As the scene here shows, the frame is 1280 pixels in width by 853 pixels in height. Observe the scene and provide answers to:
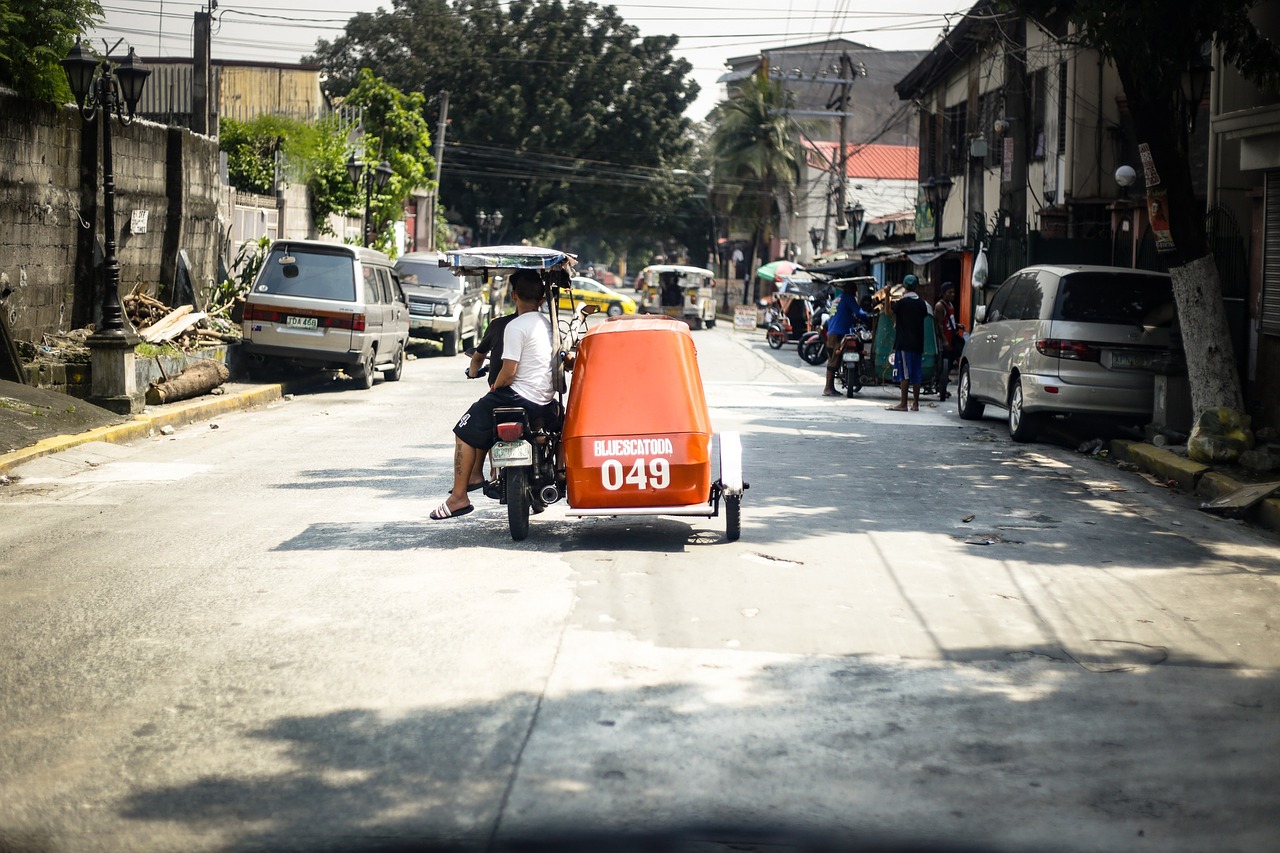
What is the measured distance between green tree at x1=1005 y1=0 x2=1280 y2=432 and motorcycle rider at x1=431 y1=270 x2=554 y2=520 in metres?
6.51

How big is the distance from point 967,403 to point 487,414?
1063 cm

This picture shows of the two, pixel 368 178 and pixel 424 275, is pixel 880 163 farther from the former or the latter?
A: pixel 424 275

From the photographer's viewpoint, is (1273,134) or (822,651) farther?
(1273,134)

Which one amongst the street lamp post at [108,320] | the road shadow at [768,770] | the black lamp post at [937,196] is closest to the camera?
the road shadow at [768,770]

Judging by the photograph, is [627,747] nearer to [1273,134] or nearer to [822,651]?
[822,651]

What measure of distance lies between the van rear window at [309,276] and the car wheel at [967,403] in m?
8.67

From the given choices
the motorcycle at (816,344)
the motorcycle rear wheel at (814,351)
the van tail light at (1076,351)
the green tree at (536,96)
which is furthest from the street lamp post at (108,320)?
the green tree at (536,96)

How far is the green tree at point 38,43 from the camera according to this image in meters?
16.1

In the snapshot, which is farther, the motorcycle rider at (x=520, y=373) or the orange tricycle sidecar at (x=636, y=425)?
the motorcycle rider at (x=520, y=373)

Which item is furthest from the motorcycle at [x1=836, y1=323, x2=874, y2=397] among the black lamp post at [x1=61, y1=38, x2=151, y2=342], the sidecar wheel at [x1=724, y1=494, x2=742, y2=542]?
the sidecar wheel at [x1=724, y1=494, x2=742, y2=542]

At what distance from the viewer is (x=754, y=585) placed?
7918 mm

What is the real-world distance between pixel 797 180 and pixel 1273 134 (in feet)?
175

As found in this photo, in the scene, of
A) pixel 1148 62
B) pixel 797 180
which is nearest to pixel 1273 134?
pixel 1148 62

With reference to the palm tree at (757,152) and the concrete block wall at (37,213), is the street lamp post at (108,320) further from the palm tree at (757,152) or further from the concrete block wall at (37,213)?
the palm tree at (757,152)
